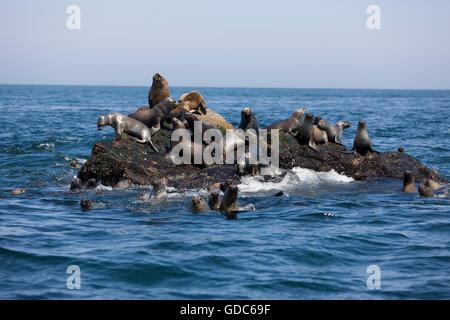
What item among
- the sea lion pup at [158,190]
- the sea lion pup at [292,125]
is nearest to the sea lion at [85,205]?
the sea lion pup at [158,190]

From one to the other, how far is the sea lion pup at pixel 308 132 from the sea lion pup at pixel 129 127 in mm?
3529

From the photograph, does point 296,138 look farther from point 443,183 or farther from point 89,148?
point 89,148

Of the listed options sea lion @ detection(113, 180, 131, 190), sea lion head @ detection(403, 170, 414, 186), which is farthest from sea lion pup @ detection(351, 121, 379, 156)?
sea lion @ detection(113, 180, 131, 190)

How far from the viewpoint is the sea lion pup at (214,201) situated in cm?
937

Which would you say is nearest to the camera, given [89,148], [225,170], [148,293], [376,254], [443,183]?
[148,293]

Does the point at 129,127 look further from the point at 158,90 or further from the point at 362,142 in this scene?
the point at 362,142

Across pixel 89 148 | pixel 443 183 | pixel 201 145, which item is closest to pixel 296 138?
pixel 201 145

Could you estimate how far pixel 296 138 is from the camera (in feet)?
43.4

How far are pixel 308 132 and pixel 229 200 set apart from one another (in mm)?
4199

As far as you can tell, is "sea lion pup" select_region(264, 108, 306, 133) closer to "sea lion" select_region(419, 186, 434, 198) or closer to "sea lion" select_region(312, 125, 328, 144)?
"sea lion" select_region(312, 125, 328, 144)

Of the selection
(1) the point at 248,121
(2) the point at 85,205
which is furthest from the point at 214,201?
(1) the point at 248,121

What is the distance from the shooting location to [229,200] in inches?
365

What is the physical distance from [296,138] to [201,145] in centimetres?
262

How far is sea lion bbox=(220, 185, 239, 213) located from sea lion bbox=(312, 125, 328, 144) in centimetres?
440
